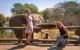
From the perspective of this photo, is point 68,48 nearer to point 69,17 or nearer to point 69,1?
point 69,17

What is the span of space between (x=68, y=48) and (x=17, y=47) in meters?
2.36

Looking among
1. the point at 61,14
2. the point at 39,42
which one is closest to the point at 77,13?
the point at 61,14

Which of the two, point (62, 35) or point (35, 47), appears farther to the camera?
point (35, 47)

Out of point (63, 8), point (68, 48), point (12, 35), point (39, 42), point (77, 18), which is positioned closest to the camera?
point (68, 48)

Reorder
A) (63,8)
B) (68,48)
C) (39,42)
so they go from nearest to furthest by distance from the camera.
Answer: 1. (68,48)
2. (39,42)
3. (63,8)

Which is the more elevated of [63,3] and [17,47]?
[63,3]

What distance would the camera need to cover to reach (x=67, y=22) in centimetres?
4091

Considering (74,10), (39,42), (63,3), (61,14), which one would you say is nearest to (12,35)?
(39,42)

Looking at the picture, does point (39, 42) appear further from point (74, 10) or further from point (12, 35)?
point (74, 10)

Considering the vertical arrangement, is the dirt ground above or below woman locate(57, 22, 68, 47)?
below

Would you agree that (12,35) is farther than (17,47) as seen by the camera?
Yes

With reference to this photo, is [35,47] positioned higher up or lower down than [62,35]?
lower down

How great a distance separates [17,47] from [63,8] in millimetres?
35090

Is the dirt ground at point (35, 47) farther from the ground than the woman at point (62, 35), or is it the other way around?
the woman at point (62, 35)
